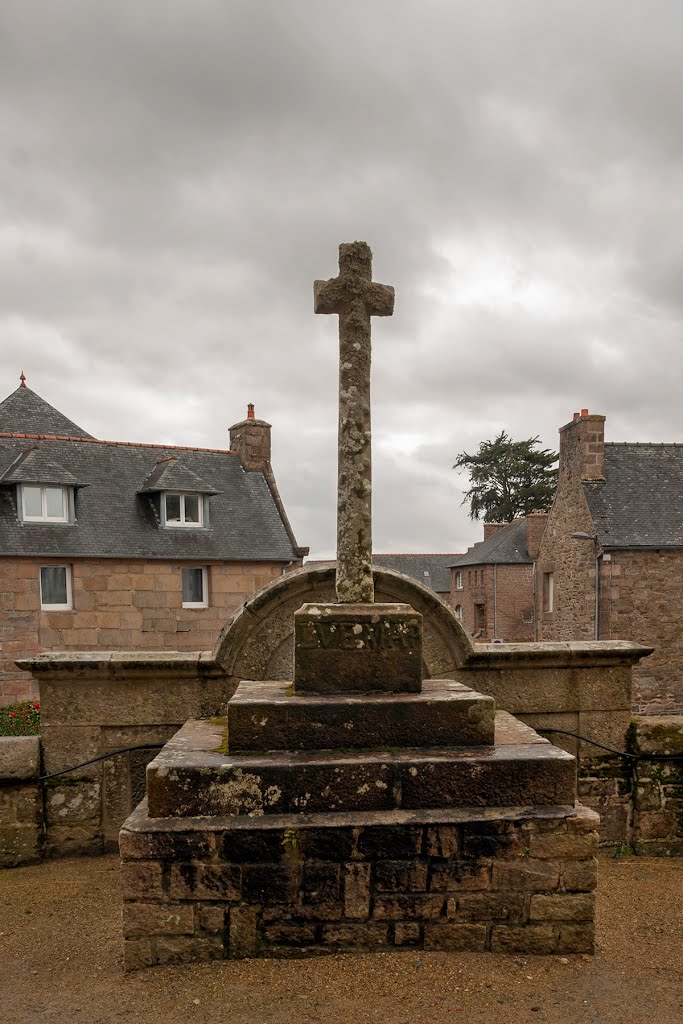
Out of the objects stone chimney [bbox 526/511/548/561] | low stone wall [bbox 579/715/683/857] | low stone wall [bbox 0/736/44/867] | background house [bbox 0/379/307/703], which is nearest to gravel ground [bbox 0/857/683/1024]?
low stone wall [bbox 0/736/44/867]

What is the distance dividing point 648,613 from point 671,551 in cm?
192

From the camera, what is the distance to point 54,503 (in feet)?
61.6

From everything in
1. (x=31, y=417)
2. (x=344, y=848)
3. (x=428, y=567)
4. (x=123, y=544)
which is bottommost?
(x=428, y=567)

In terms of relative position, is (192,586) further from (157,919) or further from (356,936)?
(356,936)

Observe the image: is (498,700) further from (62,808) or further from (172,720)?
(62,808)

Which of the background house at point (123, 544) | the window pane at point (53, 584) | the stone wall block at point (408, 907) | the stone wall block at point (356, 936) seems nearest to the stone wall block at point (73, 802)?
the stone wall block at point (356, 936)

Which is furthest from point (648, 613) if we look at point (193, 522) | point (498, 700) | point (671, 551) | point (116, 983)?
point (116, 983)

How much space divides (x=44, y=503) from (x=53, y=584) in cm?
204

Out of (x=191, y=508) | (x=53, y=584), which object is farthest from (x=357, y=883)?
(x=191, y=508)

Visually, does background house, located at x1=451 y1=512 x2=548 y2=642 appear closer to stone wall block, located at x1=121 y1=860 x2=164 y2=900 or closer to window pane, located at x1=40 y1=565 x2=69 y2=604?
window pane, located at x1=40 y1=565 x2=69 y2=604

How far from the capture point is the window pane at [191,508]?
2039cm

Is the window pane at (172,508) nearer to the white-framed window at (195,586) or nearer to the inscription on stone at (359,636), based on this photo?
the white-framed window at (195,586)

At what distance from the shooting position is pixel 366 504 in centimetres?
450

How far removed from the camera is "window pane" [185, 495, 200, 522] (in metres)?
20.4
